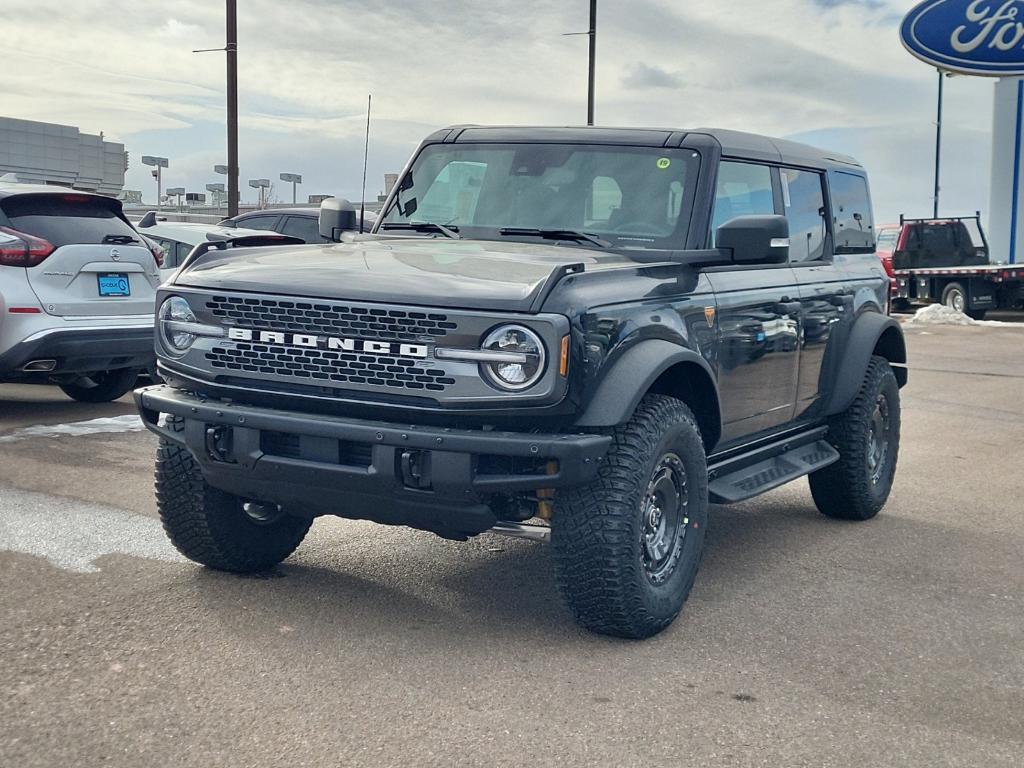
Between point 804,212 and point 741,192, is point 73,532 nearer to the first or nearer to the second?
point 741,192

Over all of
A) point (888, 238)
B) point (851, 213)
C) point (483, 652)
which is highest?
point (888, 238)

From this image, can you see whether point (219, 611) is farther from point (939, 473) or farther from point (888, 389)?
point (939, 473)

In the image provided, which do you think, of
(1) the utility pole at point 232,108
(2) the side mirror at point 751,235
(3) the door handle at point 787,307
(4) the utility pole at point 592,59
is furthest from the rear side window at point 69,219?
(4) the utility pole at point 592,59

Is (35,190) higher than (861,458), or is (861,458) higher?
(35,190)

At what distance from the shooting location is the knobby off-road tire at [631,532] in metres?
4.37

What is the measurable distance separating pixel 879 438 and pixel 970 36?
24823mm

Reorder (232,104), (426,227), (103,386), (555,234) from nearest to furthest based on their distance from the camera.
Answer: (555,234), (426,227), (103,386), (232,104)

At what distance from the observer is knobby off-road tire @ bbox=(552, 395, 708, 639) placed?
14.3ft

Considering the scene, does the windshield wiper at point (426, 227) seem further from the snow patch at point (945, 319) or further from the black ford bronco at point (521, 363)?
the snow patch at point (945, 319)

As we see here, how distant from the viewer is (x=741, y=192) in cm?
586

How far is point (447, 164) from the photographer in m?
6.05

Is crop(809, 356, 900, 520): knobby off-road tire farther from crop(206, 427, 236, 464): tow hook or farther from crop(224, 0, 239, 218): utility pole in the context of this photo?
crop(224, 0, 239, 218): utility pole

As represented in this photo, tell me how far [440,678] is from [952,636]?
6.62 ft

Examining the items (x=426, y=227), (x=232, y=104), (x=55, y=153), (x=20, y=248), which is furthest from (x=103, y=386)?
(x=55, y=153)
